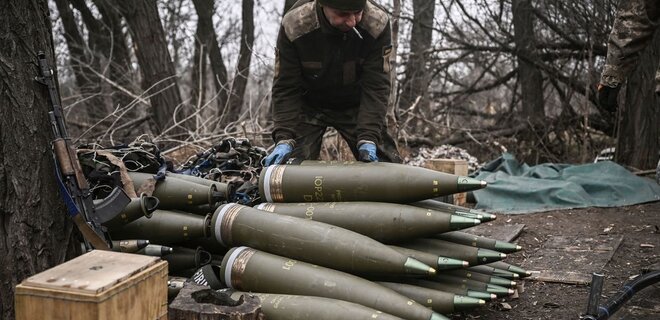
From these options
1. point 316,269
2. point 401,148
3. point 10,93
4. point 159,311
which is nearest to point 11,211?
point 10,93

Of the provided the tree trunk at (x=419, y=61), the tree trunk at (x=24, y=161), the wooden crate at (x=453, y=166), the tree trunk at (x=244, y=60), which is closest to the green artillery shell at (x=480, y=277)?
the tree trunk at (x=24, y=161)

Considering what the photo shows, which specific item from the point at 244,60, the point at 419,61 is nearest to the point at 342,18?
the point at 419,61

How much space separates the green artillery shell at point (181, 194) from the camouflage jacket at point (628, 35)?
2752 millimetres

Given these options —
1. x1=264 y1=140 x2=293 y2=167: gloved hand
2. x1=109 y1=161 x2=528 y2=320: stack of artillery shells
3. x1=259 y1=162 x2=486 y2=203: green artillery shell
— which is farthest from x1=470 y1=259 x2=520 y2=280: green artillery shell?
x1=264 y1=140 x2=293 y2=167: gloved hand

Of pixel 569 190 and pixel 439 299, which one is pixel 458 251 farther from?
pixel 569 190

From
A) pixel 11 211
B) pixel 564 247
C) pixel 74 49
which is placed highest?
pixel 74 49

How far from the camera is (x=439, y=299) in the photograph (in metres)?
2.89

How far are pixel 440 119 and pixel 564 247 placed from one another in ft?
20.1

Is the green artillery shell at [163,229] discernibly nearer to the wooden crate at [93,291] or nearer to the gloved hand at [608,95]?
the wooden crate at [93,291]

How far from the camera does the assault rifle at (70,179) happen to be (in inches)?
111

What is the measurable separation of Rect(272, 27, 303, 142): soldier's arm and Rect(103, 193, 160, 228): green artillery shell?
1.11 m

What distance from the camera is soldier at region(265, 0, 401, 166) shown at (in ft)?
12.5

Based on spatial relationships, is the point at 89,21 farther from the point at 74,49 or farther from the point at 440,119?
the point at 440,119

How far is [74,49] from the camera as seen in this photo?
11.9 meters
